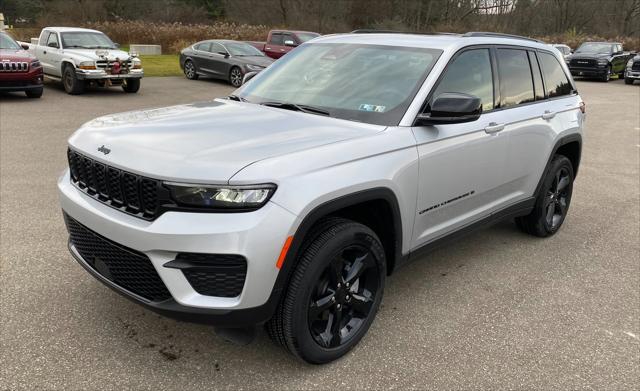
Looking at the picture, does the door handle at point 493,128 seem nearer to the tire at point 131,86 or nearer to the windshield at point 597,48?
the tire at point 131,86

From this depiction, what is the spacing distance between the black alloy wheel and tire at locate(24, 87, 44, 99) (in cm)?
1224

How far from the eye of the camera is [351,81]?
11.9 ft

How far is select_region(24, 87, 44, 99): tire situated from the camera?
12.7 metres

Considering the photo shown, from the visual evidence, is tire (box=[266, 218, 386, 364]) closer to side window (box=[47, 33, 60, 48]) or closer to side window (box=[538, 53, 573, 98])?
side window (box=[538, 53, 573, 98])

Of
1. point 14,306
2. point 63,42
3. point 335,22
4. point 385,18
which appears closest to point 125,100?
point 63,42

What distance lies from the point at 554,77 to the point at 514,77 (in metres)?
0.87

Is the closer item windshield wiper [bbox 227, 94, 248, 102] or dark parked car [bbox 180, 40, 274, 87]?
windshield wiper [bbox 227, 94, 248, 102]

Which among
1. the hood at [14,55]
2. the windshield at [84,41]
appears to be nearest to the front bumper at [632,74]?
the windshield at [84,41]

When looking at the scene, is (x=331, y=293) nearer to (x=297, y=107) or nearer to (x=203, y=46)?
(x=297, y=107)

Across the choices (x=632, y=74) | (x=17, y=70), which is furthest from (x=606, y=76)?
(x=17, y=70)

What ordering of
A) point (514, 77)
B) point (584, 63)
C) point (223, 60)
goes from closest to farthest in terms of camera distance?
point (514, 77), point (223, 60), point (584, 63)

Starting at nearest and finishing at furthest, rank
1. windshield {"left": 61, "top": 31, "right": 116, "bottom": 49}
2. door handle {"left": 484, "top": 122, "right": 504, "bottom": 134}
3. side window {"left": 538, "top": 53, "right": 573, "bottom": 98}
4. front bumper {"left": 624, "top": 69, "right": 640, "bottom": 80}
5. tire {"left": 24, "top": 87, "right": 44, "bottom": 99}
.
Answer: door handle {"left": 484, "top": 122, "right": 504, "bottom": 134}
side window {"left": 538, "top": 53, "right": 573, "bottom": 98}
tire {"left": 24, "top": 87, "right": 44, "bottom": 99}
windshield {"left": 61, "top": 31, "right": 116, "bottom": 49}
front bumper {"left": 624, "top": 69, "right": 640, "bottom": 80}

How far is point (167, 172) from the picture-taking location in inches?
96.6

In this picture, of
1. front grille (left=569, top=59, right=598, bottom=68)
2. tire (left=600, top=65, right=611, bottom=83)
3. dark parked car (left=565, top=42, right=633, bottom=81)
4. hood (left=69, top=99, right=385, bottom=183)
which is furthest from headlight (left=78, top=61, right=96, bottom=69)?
tire (left=600, top=65, right=611, bottom=83)
